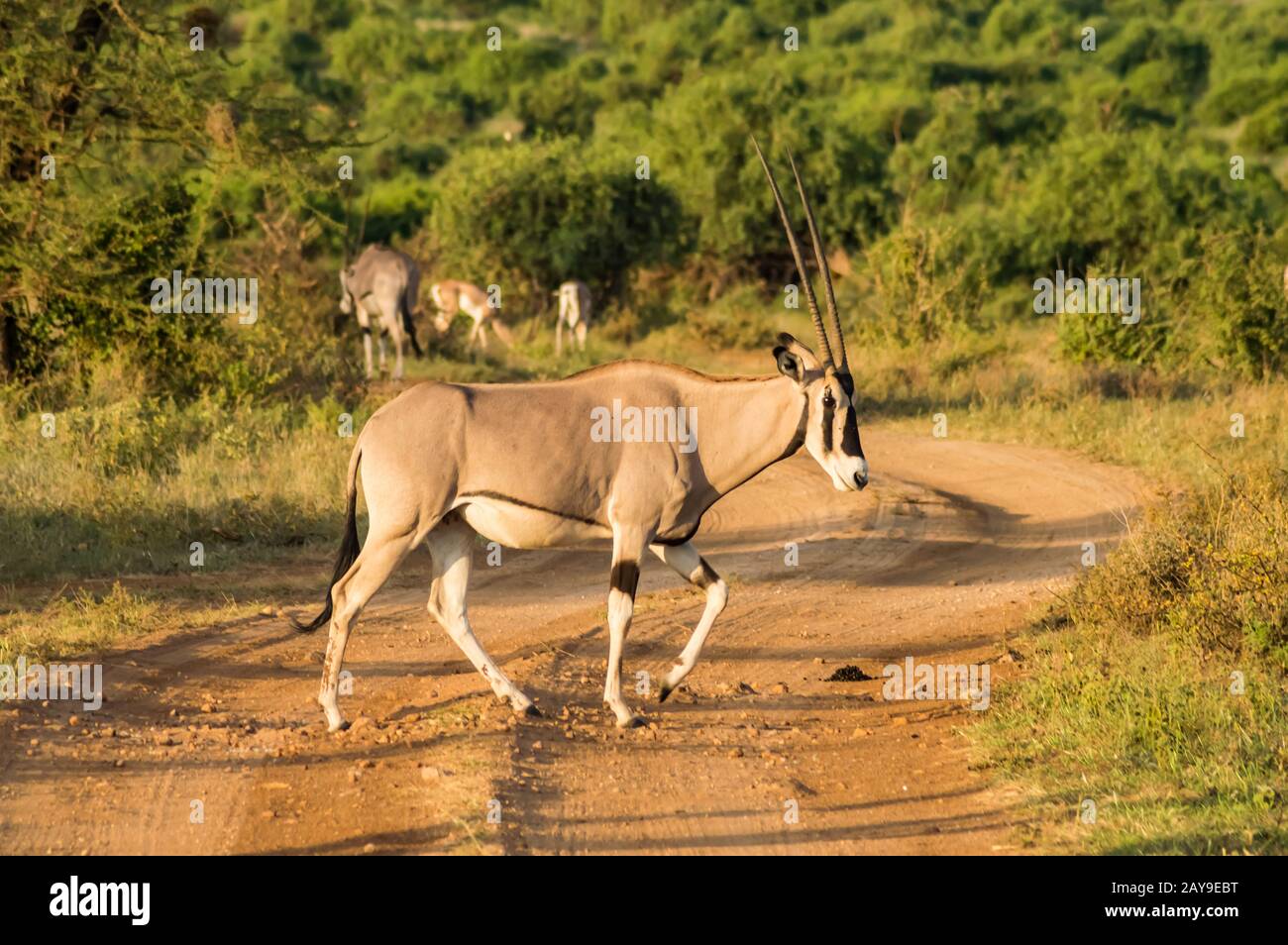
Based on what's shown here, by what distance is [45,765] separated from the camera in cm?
627

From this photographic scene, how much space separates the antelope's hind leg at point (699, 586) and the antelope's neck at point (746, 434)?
326 millimetres

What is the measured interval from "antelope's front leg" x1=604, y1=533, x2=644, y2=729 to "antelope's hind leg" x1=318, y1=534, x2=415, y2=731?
89 cm

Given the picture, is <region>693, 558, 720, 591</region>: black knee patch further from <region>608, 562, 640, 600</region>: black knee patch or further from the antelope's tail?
the antelope's tail

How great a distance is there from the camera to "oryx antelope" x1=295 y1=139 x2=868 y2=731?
6824 millimetres

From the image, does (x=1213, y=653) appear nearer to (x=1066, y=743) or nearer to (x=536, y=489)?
(x=1066, y=743)

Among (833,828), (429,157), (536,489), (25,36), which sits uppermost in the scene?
(429,157)

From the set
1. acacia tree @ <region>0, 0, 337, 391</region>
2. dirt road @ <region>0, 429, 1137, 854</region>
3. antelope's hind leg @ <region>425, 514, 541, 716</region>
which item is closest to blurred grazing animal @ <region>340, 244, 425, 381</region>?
acacia tree @ <region>0, 0, 337, 391</region>

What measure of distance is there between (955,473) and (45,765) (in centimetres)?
944

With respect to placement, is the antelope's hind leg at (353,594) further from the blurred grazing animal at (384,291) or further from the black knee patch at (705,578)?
the blurred grazing animal at (384,291)

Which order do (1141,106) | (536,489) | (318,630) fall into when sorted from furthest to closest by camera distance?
1. (1141,106)
2. (318,630)
3. (536,489)

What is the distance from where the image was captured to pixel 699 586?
7.19 m

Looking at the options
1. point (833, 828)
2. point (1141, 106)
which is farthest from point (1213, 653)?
point (1141, 106)

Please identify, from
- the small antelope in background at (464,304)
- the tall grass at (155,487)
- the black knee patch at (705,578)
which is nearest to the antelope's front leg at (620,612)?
the black knee patch at (705,578)

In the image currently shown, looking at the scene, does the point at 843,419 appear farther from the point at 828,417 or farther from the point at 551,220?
the point at 551,220
